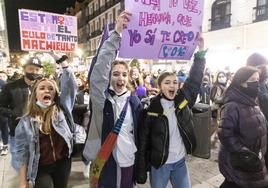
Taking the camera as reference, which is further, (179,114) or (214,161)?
(214,161)

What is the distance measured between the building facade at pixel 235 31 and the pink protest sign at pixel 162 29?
1128 centimetres

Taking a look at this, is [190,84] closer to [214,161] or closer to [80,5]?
[214,161]

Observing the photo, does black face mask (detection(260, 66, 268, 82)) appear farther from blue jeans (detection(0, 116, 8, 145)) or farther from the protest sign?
blue jeans (detection(0, 116, 8, 145))

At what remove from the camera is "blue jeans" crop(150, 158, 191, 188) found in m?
2.52

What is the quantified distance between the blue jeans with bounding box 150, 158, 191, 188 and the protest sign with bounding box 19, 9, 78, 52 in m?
4.88

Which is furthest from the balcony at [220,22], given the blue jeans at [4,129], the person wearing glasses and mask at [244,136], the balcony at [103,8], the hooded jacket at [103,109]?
the balcony at [103,8]

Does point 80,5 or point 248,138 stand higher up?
point 80,5

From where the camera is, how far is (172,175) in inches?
103

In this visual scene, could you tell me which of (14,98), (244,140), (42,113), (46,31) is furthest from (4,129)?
(244,140)

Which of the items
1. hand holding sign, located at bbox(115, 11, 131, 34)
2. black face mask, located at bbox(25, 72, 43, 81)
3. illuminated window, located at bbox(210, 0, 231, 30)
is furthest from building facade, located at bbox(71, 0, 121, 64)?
hand holding sign, located at bbox(115, 11, 131, 34)

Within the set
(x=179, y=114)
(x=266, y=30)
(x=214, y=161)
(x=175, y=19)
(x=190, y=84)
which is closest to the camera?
(x=179, y=114)

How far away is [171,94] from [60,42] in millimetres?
5084

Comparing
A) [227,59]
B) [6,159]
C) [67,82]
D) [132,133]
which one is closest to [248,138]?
[132,133]

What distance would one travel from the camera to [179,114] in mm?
2508
